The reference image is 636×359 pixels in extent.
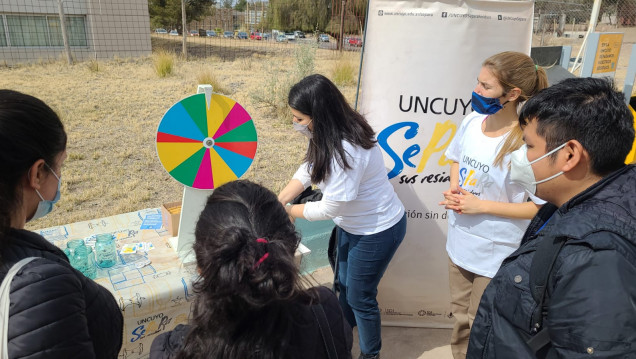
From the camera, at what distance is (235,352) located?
946 mm

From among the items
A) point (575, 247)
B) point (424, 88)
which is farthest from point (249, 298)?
point (424, 88)

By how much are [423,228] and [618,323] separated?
180 cm

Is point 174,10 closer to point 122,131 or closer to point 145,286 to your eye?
point 122,131

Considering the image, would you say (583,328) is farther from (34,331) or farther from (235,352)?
(34,331)

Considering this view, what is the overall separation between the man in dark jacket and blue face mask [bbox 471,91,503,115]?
64cm

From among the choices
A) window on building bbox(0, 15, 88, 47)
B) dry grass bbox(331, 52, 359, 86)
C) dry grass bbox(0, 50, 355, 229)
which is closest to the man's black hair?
dry grass bbox(0, 50, 355, 229)

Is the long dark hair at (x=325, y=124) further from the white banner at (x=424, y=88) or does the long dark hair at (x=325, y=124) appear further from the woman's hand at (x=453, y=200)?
the white banner at (x=424, y=88)

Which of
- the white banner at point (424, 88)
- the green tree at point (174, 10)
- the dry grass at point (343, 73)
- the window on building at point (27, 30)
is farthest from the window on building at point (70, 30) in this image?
the white banner at point (424, 88)

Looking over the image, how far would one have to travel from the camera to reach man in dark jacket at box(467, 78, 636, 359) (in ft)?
3.14

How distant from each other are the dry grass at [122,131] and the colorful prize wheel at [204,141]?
105 inches

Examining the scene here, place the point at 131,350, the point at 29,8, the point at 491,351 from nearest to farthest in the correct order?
the point at 491,351 < the point at 131,350 < the point at 29,8

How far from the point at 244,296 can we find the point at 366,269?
1378mm

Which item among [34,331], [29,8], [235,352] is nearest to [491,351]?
[235,352]

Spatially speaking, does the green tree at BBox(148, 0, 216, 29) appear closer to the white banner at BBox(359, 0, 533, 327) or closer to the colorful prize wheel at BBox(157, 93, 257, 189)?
the white banner at BBox(359, 0, 533, 327)
